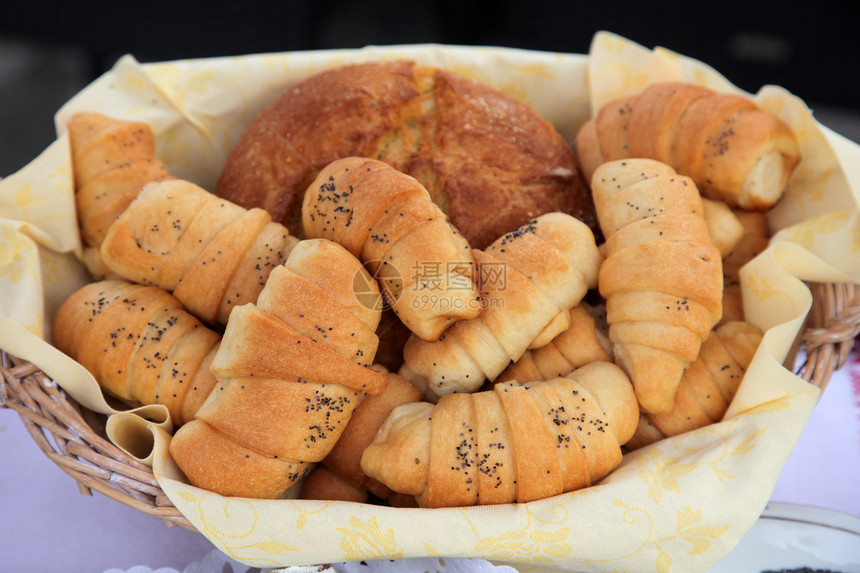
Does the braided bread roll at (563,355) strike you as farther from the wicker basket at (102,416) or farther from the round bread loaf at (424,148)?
the wicker basket at (102,416)

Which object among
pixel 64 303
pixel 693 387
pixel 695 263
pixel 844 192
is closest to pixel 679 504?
pixel 693 387

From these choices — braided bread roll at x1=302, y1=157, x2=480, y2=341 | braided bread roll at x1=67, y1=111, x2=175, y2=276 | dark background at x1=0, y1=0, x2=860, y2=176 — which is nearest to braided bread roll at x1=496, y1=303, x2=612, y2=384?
braided bread roll at x1=302, y1=157, x2=480, y2=341

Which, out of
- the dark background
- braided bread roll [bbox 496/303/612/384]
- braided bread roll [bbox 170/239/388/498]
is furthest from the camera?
the dark background

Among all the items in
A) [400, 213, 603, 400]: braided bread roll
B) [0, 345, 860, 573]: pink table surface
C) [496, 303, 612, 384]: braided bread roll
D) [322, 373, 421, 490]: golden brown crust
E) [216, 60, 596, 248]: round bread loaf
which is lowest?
[0, 345, 860, 573]: pink table surface

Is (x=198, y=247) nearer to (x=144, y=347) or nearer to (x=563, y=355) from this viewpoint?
(x=144, y=347)

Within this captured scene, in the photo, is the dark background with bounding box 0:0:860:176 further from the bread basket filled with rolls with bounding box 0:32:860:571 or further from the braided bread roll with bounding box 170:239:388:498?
the braided bread roll with bounding box 170:239:388:498

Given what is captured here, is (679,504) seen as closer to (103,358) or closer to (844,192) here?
(844,192)
